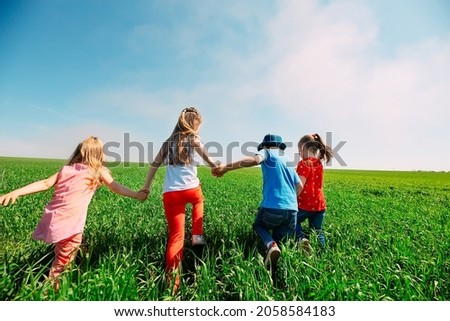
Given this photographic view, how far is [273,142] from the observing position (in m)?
4.29

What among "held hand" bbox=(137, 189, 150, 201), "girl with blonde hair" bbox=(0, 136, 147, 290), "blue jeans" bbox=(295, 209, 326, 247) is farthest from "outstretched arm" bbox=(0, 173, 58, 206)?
"blue jeans" bbox=(295, 209, 326, 247)

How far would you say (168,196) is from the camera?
3896 mm

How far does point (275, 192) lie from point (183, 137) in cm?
140

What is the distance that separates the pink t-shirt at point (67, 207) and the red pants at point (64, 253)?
10 cm

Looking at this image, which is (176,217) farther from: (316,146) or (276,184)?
(316,146)

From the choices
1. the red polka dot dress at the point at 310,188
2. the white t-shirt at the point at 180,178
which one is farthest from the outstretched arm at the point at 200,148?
the red polka dot dress at the point at 310,188

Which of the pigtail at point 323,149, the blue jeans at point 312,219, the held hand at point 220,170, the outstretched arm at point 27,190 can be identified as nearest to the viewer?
the outstretched arm at point 27,190

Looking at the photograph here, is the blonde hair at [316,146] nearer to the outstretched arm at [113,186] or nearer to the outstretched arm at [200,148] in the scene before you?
the outstretched arm at [200,148]

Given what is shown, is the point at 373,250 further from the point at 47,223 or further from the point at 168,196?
the point at 47,223

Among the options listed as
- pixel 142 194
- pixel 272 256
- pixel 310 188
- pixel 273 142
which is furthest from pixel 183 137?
pixel 310 188

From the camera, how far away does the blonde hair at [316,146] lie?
5112mm

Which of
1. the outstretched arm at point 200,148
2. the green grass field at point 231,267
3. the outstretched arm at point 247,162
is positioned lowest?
the green grass field at point 231,267
